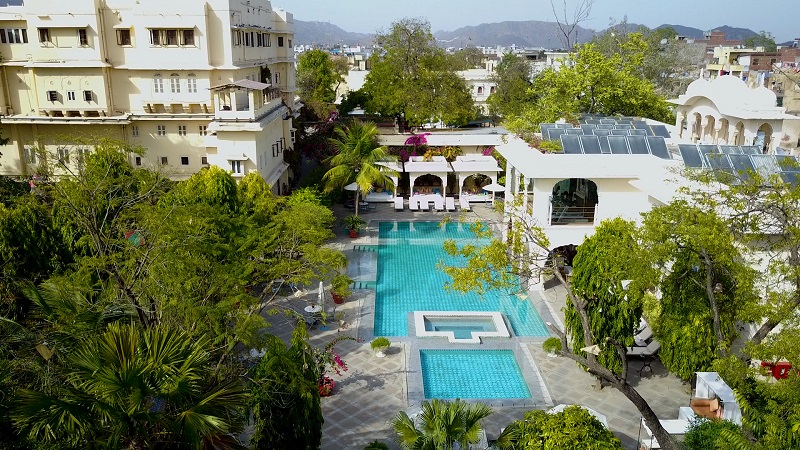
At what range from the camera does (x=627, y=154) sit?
68.3ft

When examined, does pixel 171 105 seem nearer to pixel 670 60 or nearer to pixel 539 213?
pixel 539 213

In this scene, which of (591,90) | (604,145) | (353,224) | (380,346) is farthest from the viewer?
(591,90)

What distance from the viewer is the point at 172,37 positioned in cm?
2783

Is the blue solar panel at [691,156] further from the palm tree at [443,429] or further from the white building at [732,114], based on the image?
the palm tree at [443,429]

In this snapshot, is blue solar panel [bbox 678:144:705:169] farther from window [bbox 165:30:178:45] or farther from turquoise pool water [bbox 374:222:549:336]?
window [bbox 165:30:178:45]

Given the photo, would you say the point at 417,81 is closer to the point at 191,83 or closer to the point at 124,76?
the point at 191,83

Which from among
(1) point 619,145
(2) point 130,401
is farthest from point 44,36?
(2) point 130,401

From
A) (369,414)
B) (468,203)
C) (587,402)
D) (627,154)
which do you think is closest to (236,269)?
(369,414)

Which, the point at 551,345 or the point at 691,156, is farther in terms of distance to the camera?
the point at 691,156

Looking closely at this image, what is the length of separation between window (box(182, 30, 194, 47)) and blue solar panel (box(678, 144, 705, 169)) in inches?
830

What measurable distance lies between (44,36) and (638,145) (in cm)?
2571

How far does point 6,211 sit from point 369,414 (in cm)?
1023

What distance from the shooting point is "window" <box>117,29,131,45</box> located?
27.9m

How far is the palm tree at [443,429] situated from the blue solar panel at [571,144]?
1266cm
